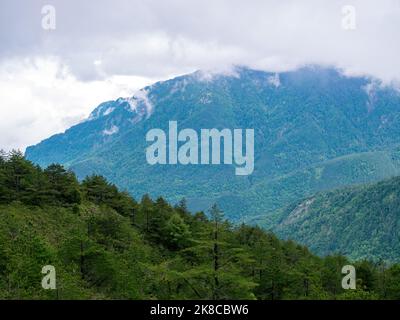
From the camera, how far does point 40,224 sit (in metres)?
49.0

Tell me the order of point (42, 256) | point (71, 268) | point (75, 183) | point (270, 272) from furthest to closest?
point (75, 183) < point (270, 272) < point (71, 268) < point (42, 256)

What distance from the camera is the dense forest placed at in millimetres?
27125

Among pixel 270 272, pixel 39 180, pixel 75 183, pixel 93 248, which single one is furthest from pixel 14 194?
pixel 270 272

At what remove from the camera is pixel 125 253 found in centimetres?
4675

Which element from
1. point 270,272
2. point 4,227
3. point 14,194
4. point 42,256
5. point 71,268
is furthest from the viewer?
point 14,194

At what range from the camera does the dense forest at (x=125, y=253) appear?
89.0 ft

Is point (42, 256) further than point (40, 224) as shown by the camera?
No

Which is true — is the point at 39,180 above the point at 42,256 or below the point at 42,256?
above

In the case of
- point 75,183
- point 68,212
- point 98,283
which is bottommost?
point 98,283
